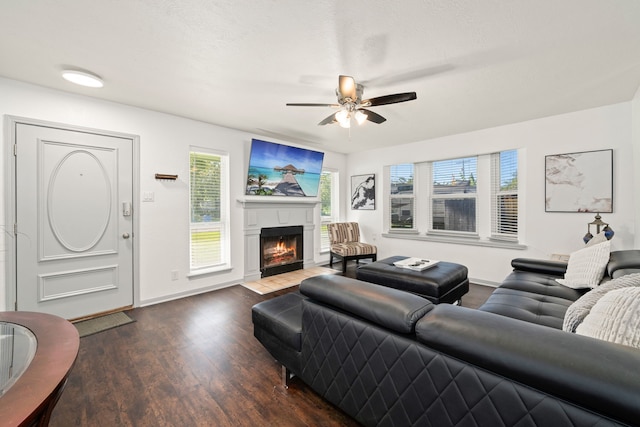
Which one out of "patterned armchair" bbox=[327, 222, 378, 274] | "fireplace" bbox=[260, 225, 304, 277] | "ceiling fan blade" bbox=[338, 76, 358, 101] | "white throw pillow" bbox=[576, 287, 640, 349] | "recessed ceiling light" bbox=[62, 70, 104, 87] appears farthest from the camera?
"patterned armchair" bbox=[327, 222, 378, 274]

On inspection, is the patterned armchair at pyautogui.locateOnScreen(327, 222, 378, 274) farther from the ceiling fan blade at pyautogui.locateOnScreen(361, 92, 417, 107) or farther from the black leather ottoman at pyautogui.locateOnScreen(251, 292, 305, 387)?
the ceiling fan blade at pyautogui.locateOnScreen(361, 92, 417, 107)

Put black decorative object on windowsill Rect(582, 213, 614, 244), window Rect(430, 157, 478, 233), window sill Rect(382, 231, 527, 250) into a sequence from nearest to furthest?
black decorative object on windowsill Rect(582, 213, 614, 244) < window sill Rect(382, 231, 527, 250) < window Rect(430, 157, 478, 233)

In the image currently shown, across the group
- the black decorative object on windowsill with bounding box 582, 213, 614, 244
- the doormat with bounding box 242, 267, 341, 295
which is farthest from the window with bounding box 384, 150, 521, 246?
the doormat with bounding box 242, 267, 341, 295

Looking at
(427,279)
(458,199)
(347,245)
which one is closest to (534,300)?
(427,279)

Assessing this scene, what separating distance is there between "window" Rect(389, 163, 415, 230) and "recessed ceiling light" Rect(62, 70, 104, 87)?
4.58m

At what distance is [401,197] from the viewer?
525 cm

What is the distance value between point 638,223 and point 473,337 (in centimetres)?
342

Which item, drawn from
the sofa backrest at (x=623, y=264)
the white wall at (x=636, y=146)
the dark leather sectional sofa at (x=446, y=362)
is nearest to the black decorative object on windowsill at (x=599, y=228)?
the white wall at (x=636, y=146)

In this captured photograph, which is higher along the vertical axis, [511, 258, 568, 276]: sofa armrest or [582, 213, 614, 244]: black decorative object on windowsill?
[582, 213, 614, 244]: black decorative object on windowsill

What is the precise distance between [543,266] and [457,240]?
1.73 meters

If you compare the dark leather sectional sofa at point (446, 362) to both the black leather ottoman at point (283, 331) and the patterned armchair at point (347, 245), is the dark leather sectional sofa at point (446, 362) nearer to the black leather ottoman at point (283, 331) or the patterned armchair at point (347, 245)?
the black leather ottoman at point (283, 331)

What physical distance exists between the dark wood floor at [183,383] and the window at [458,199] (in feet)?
11.7

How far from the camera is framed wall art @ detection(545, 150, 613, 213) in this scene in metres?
3.20

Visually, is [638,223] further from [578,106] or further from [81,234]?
[81,234]
